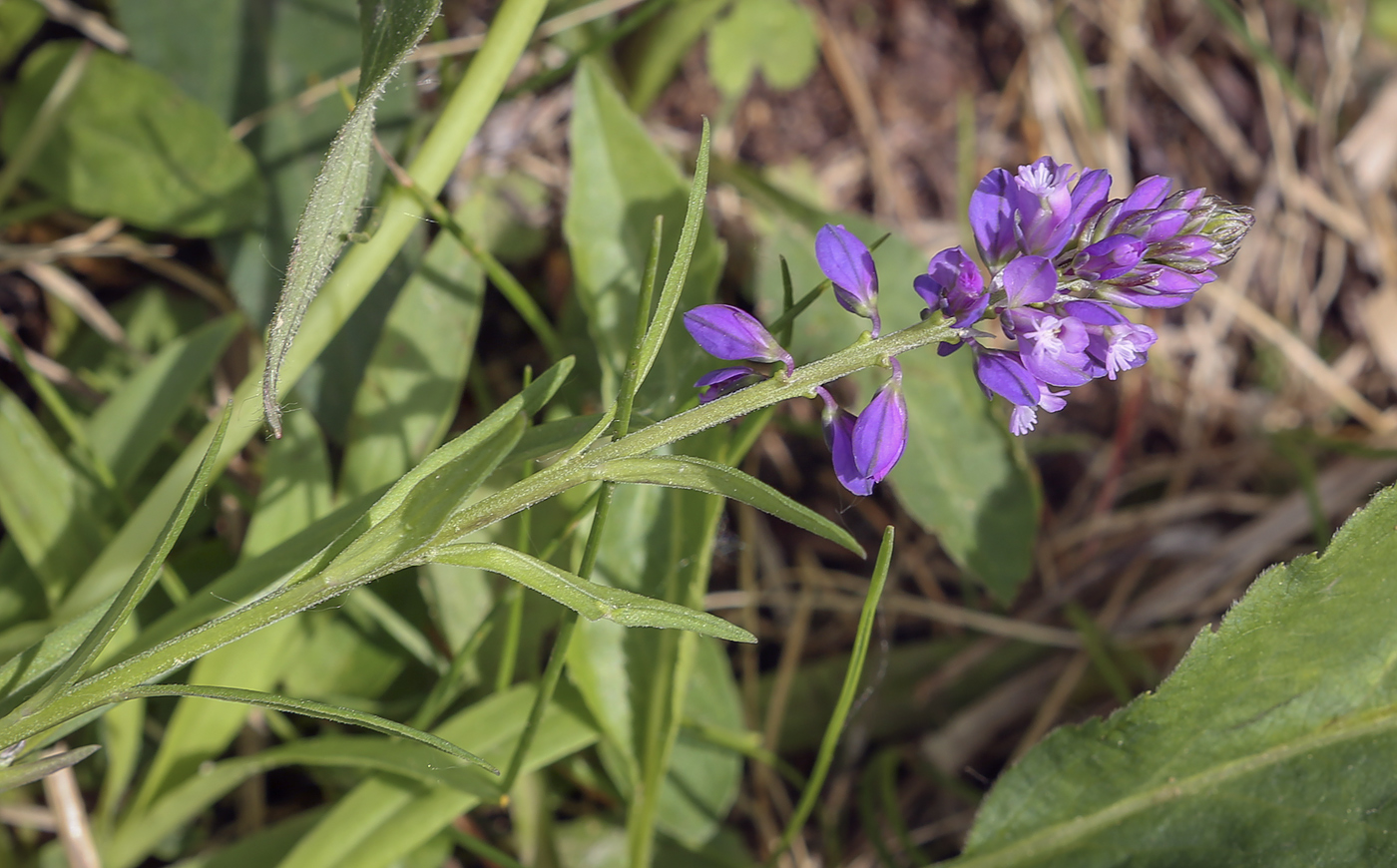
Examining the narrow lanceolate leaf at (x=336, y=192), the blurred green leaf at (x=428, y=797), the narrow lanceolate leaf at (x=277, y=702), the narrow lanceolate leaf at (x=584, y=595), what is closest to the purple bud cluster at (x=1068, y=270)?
the narrow lanceolate leaf at (x=584, y=595)

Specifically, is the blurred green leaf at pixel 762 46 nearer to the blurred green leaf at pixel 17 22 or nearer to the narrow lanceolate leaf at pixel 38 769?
the blurred green leaf at pixel 17 22

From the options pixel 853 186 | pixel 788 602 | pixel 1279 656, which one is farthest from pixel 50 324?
pixel 1279 656

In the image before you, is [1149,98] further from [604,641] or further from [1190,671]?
[604,641]

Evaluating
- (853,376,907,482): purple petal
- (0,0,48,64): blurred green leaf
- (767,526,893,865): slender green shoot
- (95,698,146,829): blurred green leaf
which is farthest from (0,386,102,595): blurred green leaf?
(853,376,907,482): purple petal

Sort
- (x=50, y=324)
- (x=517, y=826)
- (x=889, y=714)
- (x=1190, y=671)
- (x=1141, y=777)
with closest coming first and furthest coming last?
(x=1190, y=671), (x=1141, y=777), (x=517, y=826), (x=50, y=324), (x=889, y=714)

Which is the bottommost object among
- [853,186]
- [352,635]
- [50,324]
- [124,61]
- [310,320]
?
[352,635]

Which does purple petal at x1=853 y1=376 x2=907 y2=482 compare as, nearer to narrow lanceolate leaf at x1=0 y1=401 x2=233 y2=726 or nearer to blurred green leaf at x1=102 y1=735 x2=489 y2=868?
narrow lanceolate leaf at x1=0 y1=401 x2=233 y2=726
